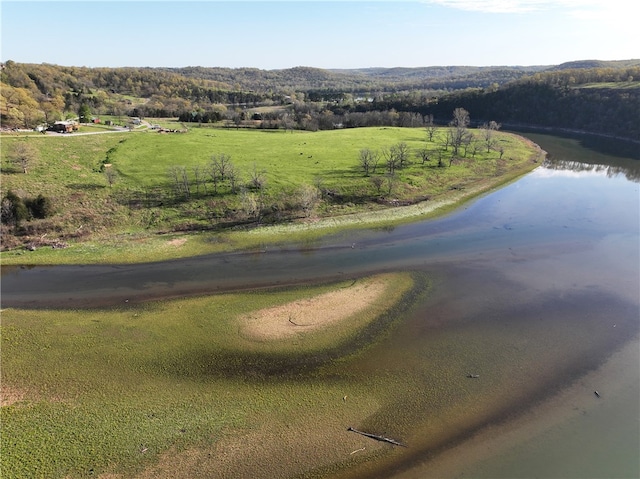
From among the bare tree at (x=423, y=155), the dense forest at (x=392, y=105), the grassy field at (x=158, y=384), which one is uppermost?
the dense forest at (x=392, y=105)

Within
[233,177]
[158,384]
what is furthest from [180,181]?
[158,384]

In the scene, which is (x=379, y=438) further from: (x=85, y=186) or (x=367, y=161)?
(x=367, y=161)

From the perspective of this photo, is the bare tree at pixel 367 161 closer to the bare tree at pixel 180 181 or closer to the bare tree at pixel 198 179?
the bare tree at pixel 198 179

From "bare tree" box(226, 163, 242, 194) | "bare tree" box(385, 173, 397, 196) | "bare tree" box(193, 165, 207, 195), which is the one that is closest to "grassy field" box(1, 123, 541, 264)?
"bare tree" box(385, 173, 397, 196)

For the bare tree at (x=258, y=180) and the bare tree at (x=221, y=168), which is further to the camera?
the bare tree at (x=221, y=168)

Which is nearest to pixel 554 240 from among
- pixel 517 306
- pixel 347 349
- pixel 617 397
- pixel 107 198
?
pixel 517 306

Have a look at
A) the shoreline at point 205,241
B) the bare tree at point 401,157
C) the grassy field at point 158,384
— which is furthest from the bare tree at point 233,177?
the bare tree at point 401,157

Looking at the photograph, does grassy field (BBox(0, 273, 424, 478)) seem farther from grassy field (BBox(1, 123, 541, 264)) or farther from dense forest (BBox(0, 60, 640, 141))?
dense forest (BBox(0, 60, 640, 141))
